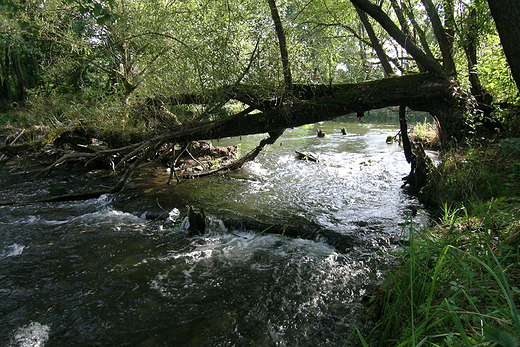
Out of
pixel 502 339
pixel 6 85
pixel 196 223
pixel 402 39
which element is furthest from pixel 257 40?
pixel 6 85

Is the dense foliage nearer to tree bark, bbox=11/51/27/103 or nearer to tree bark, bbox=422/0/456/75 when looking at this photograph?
tree bark, bbox=422/0/456/75

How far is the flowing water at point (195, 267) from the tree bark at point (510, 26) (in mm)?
2374

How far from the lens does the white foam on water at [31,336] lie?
10.3 ft

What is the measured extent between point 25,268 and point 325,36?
8580mm

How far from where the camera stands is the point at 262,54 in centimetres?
621

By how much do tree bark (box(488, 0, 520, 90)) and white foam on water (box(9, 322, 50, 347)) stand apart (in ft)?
19.1

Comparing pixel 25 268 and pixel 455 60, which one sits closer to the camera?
pixel 25 268

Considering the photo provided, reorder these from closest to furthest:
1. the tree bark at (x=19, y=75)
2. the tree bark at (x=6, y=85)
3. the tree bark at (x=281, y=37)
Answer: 1. the tree bark at (x=281, y=37)
2. the tree bark at (x=19, y=75)
3. the tree bark at (x=6, y=85)

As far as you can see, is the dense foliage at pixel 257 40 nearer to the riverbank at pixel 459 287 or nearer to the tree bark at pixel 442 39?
the tree bark at pixel 442 39

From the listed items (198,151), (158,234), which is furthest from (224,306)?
(198,151)

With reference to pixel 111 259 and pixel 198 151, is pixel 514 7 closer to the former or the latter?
pixel 111 259

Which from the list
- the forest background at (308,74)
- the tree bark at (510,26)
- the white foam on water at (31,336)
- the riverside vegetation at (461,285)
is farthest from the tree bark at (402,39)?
the white foam on water at (31,336)

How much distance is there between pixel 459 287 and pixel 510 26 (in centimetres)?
285

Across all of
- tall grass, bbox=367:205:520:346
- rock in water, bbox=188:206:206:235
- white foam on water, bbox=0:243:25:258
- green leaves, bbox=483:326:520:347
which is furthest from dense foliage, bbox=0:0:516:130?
green leaves, bbox=483:326:520:347
